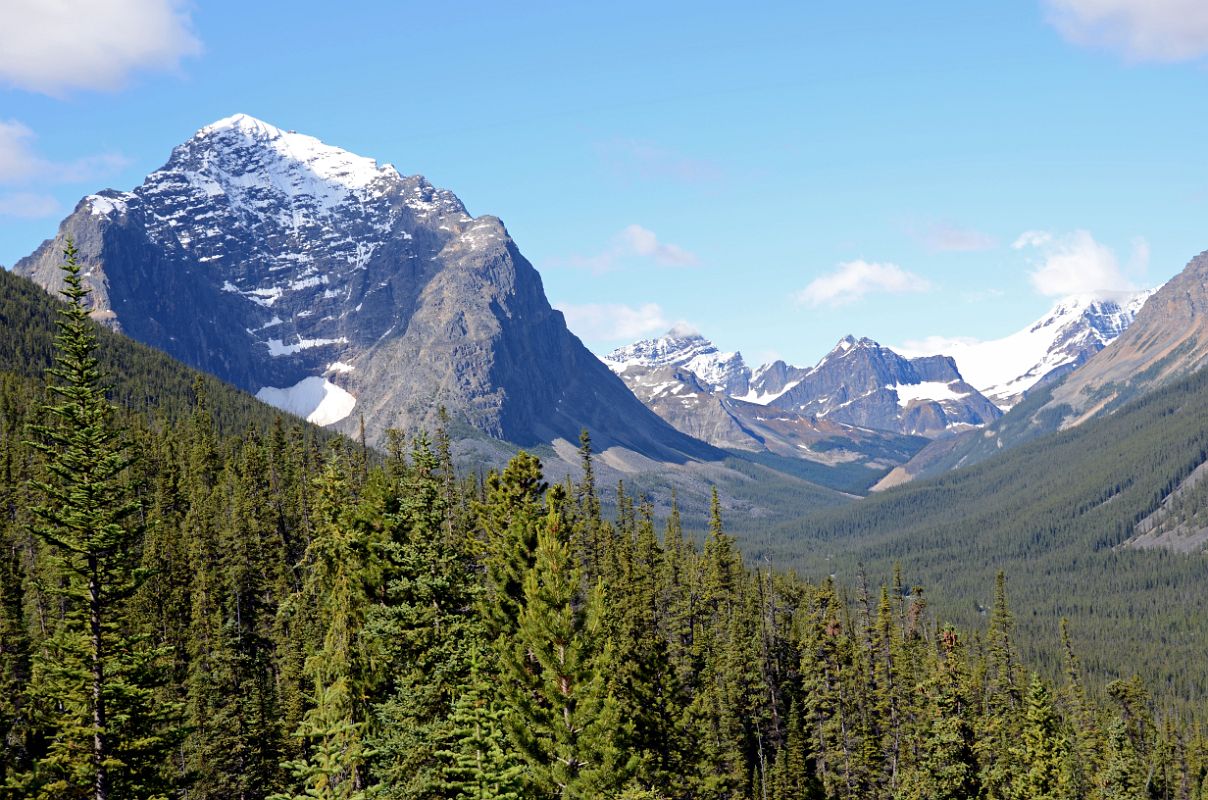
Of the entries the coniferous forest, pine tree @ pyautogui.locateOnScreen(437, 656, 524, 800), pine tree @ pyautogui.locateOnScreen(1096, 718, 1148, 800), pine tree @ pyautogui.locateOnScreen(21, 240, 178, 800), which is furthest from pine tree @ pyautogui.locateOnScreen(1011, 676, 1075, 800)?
pine tree @ pyautogui.locateOnScreen(21, 240, 178, 800)

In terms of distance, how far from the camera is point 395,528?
40.0m

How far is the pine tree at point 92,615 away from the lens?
2912cm

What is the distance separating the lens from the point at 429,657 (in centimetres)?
3650

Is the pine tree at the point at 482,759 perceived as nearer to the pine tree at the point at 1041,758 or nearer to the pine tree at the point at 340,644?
the pine tree at the point at 340,644

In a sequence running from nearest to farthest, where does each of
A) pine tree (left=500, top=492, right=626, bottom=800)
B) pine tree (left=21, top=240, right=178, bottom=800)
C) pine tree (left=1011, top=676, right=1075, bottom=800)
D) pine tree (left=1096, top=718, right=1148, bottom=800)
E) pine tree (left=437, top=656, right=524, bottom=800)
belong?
1. pine tree (left=437, top=656, right=524, bottom=800)
2. pine tree (left=21, top=240, right=178, bottom=800)
3. pine tree (left=500, top=492, right=626, bottom=800)
4. pine tree (left=1011, top=676, right=1075, bottom=800)
5. pine tree (left=1096, top=718, right=1148, bottom=800)

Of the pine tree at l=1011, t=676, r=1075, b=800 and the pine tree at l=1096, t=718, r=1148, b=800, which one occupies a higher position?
the pine tree at l=1011, t=676, r=1075, b=800

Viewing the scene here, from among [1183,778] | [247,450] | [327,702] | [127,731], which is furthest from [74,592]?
[1183,778]

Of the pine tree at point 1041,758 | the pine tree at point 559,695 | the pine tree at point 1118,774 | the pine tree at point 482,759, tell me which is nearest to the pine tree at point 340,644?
the pine tree at point 482,759

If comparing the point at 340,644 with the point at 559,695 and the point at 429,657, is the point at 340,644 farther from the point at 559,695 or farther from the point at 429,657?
the point at 559,695

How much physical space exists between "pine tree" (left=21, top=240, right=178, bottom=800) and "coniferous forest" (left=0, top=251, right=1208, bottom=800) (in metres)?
0.10

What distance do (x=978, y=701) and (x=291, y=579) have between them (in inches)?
2803

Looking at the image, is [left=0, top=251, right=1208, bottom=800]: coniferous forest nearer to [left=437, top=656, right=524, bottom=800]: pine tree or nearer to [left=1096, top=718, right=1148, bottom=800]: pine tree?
[left=437, top=656, right=524, bottom=800]: pine tree

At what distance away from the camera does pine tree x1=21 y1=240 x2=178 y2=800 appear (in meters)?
29.1

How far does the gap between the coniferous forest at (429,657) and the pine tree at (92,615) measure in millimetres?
100
